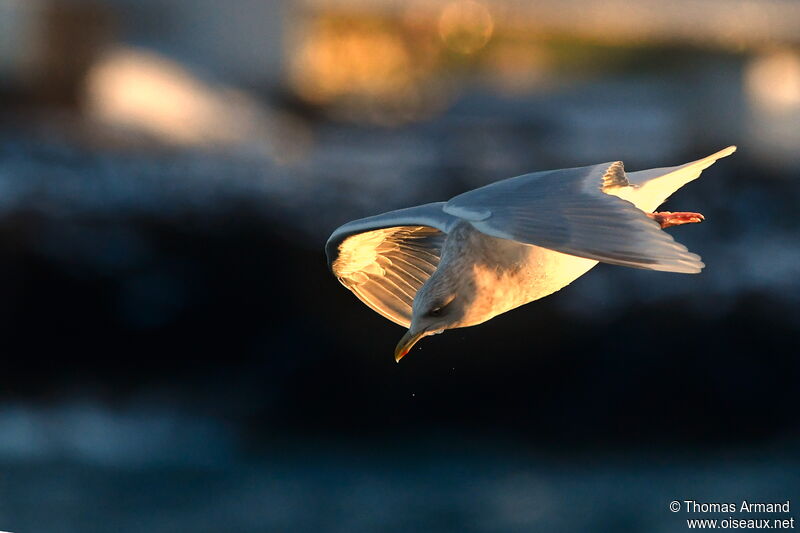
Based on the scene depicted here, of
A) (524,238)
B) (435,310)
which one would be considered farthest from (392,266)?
(524,238)

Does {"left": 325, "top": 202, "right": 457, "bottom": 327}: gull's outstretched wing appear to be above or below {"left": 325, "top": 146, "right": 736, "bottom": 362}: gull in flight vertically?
above

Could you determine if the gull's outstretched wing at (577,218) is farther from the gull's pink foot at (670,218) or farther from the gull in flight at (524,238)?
the gull's pink foot at (670,218)

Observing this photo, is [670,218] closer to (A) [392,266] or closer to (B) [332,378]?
(A) [392,266]

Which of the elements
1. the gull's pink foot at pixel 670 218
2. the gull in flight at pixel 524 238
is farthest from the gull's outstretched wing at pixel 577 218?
the gull's pink foot at pixel 670 218

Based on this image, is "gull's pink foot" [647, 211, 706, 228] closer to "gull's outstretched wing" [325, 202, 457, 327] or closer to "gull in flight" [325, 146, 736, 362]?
"gull in flight" [325, 146, 736, 362]

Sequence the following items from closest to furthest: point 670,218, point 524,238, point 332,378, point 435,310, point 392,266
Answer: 1. point 524,238
2. point 435,310
3. point 670,218
4. point 392,266
5. point 332,378

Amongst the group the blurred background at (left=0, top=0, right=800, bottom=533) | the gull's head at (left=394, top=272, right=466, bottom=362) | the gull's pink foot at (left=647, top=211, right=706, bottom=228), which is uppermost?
the blurred background at (left=0, top=0, right=800, bottom=533)

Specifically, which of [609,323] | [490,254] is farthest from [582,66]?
[490,254]

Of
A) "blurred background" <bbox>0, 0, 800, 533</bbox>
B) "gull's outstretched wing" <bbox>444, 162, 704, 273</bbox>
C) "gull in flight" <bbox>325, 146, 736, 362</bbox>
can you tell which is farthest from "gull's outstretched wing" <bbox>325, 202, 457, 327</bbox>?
"blurred background" <bbox>0, 0, 800, 533</bbox>
